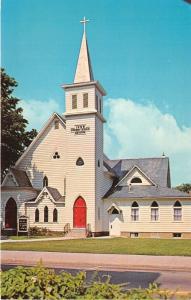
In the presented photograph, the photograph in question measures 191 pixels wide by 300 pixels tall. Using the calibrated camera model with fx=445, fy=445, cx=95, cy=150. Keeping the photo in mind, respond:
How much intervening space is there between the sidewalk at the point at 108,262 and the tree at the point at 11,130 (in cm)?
1388

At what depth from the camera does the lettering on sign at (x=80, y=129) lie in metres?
29.1

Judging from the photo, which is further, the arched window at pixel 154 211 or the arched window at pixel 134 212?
the arched window at pixel 134 212

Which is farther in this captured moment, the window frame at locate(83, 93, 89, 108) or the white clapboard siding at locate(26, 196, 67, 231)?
the window frame at locate(83, 93, 89, 108)

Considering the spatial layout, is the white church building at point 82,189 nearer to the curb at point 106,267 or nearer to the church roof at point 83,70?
the church roof at point 83,70

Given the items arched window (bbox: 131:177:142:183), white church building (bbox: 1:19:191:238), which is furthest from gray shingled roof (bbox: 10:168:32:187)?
arched window (bbox: 131:177:142:183)

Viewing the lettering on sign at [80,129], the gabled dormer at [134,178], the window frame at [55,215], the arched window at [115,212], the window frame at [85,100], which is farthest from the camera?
the gabled dormer at [134,178]

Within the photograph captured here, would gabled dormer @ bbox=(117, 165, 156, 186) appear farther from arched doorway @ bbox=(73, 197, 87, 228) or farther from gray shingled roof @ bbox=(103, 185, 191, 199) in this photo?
arched doorway @ bbox=(73, 197, 87, 228)

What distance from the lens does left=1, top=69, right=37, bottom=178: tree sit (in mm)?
27284

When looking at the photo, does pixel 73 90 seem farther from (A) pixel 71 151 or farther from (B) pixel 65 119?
(A) pixel 71 151

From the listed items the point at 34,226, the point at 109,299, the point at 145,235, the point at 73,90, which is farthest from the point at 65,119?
the point at 109,299

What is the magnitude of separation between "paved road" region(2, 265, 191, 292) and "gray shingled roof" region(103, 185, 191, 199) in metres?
18.5

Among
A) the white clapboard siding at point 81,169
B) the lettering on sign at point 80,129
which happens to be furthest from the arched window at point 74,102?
the lettering on sign at point 80,129

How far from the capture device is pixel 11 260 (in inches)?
514

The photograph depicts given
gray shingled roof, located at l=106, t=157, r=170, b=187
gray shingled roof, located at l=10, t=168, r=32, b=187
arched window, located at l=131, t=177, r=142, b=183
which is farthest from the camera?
gray shingled roof, located at l=106, t=157, r=170, b=187
